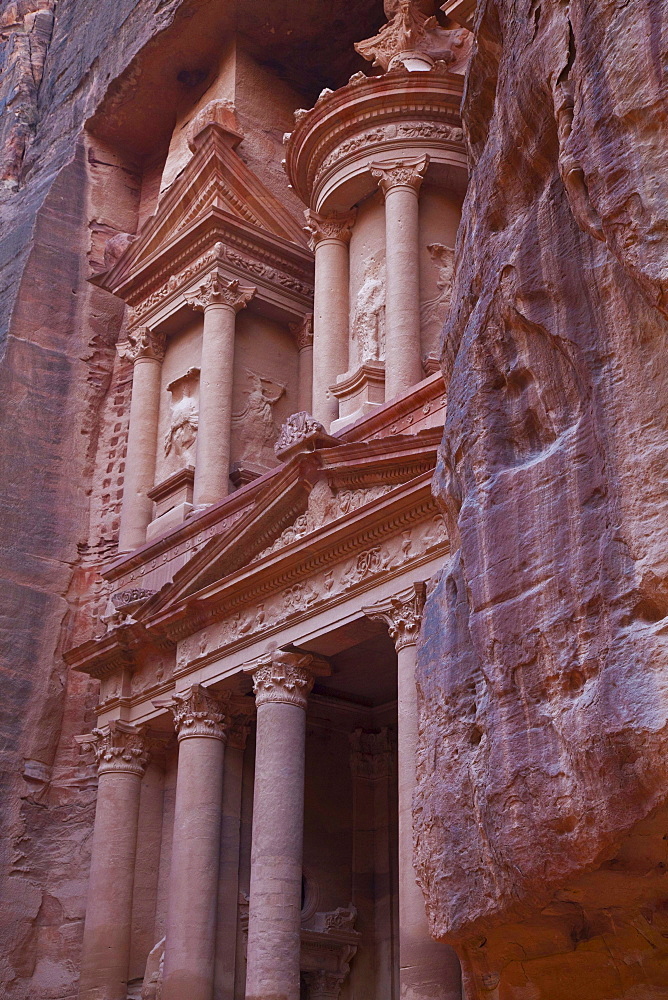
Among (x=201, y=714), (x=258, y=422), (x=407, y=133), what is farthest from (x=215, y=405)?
(x=201, y=714)

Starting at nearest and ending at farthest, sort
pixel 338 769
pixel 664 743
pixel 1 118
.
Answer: pixel 664 743 → pixel 338 769 → pixel 1 118

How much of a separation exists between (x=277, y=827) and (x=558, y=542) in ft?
30.7

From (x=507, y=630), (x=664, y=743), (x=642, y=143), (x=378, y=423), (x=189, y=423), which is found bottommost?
(x=664, y=743)

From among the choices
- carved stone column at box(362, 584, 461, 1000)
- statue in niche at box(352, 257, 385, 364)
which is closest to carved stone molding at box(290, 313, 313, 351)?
statue in niche at box(352, 257, 385, 364)

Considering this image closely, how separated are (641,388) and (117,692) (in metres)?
14.3

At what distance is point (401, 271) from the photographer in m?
19.3

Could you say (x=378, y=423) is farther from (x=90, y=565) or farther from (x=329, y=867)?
(x=90, y=565)

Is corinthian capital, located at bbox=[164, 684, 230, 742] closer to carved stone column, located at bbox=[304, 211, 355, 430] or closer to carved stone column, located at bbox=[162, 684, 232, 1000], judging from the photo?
carved stone column, located at bbox=[162, 684, 232, 1000]

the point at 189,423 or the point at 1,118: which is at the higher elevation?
the point at 1,118

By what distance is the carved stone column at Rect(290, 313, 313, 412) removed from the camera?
2295 cm

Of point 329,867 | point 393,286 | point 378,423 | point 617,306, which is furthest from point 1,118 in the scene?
point 617,306

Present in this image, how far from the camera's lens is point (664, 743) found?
5.76 metres

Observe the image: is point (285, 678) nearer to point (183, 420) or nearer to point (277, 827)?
point (277, 827)

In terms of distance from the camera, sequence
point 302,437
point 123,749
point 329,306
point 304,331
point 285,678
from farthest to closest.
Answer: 1. point 304,331
2. point 329,306
3. point 123,749
4. point 302,437
5. point 285,678
